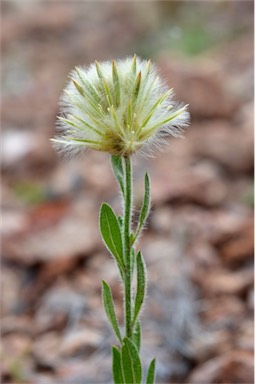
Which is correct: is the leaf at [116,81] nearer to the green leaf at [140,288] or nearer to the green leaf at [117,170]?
the green leaf at [117,170]

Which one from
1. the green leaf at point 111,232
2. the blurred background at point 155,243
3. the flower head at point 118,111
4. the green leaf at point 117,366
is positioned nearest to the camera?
the flower head at point 118,111

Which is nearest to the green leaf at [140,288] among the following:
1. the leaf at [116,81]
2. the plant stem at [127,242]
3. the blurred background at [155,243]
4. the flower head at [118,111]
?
the plant stem at [127,242]

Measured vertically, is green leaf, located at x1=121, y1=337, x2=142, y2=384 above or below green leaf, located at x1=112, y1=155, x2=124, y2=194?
below

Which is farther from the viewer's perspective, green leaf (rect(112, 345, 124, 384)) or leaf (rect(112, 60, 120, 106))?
green leaf (rect(112, 345, 124, 384))

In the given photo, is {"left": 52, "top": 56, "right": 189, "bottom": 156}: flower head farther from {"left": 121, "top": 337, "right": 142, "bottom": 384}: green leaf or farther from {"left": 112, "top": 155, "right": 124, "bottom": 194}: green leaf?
{"left": 121, "top": 337, "right": 142, "bottom": 384}: green leaf

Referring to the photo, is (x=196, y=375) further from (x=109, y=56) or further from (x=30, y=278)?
(x=109, y=56)

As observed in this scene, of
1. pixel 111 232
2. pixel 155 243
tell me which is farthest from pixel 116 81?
pixel 155 243

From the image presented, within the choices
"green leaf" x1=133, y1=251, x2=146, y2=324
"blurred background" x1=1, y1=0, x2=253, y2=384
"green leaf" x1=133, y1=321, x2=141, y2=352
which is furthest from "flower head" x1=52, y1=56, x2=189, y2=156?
"blurred background" x1=1, y1=0, x2=253, y2=384
